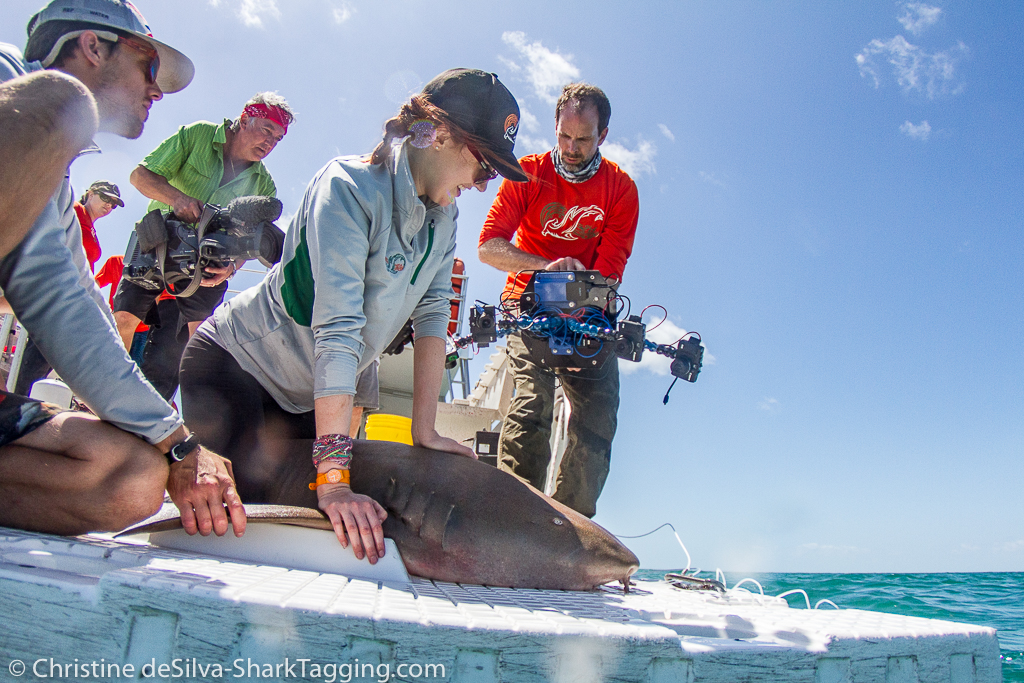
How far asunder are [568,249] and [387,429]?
5.53ft

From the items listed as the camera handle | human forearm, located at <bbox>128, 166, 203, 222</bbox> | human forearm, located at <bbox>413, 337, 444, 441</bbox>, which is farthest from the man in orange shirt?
human forearm, located at <bbox>128, 166, 203, 222</bbox>

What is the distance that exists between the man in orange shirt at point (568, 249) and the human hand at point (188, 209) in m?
1.45

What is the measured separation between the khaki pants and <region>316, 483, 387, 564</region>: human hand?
60.8 inches

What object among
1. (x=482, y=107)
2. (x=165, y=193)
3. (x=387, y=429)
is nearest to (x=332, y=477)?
(x=482, y=107)

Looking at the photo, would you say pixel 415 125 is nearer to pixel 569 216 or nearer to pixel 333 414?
pixel 333 414

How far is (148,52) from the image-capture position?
2.04 m

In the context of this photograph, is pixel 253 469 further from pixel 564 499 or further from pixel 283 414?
pixel 564 499

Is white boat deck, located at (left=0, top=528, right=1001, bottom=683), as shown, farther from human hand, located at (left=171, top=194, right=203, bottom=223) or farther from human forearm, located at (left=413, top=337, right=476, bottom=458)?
human hand, located at (left=171, top=194, right=203, bottom=223)

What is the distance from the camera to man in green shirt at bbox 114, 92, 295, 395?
148 inches

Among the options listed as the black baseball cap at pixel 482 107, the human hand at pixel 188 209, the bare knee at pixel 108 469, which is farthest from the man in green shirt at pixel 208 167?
the bare knee at pixel 108 469

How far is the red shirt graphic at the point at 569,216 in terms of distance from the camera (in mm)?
3719

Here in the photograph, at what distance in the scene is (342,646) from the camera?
0.99 m

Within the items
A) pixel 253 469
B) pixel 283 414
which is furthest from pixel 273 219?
pixel 253 469

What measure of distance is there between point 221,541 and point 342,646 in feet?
2.96
